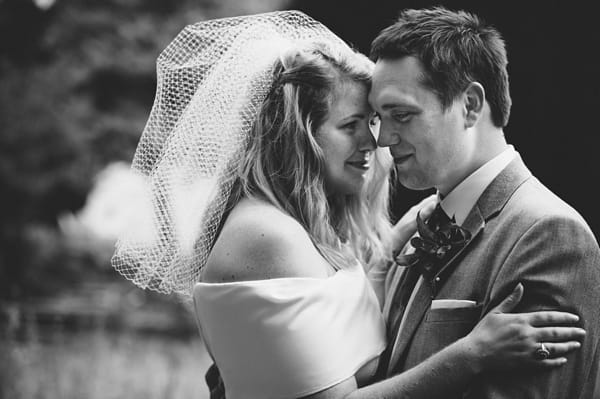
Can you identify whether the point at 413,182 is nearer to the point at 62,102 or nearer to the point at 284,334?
the point at 284,334

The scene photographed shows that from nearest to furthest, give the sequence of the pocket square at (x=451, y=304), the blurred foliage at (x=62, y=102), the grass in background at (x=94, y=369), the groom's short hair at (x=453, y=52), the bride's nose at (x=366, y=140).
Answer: the pocket square at (x=451, y=304) → the groom's short hair at (x=453, y=52) → the bride's nose at (x=366, y=140) → the grass in background at (x=94, y=369) → the blurred foliage at (x=62, y=102)

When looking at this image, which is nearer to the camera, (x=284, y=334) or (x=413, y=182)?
(x=284, y=334)

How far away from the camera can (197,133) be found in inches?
125

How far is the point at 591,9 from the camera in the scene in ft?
14.5

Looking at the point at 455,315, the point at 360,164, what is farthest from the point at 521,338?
the point at 360,164

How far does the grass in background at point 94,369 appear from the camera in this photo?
22.6 feet

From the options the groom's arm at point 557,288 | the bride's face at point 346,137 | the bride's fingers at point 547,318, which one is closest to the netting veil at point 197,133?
the bride's face at point 346,137

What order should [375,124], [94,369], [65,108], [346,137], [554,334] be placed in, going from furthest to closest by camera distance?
[65,108] < [94,369] < [375,124] < [346,137] < [554,334]

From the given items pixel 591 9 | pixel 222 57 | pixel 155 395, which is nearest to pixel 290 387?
pixel 222 57

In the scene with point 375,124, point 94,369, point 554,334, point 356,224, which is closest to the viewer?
point 554,334

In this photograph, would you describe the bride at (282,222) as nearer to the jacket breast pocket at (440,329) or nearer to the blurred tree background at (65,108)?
the jacket breast pocket at (440,329)

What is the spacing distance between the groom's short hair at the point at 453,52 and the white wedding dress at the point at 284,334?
85cm

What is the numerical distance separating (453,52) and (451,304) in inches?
37.0

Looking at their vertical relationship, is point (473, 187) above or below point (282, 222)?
above
